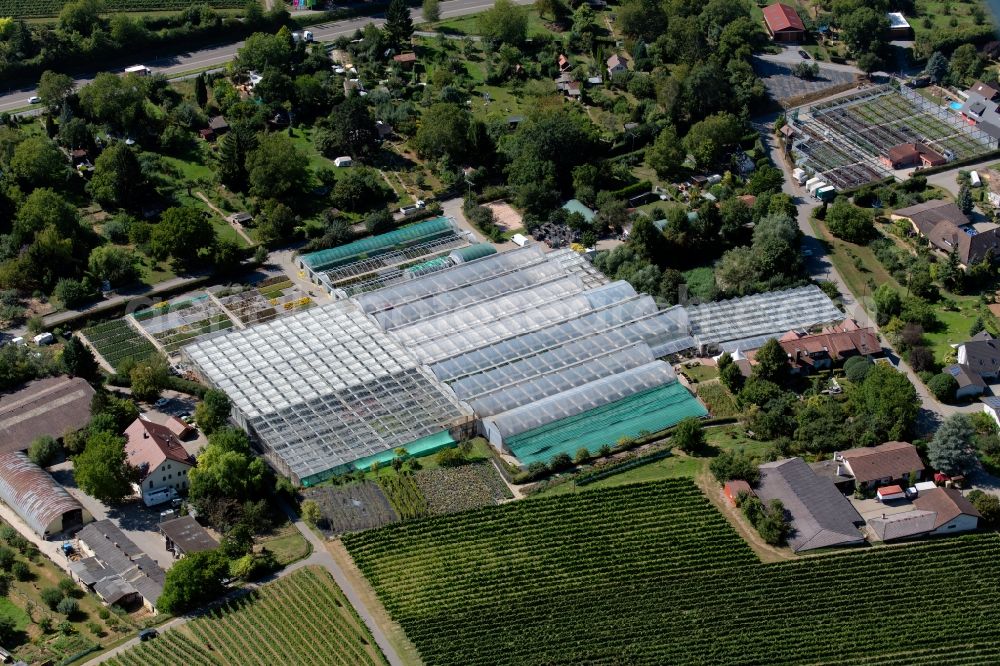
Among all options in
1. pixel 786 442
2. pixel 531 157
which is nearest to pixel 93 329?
pixel 531 157

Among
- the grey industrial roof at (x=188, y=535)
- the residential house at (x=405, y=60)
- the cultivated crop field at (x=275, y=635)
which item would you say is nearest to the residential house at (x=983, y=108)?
the residential house at (x=405, y=60)

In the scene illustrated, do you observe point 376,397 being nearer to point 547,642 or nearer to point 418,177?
point 547,642

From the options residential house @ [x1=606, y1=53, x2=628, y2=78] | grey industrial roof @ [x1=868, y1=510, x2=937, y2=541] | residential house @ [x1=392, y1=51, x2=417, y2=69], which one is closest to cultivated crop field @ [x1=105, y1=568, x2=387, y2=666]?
grey industrial roof @ [x1=868, y1=510, x2=937, y2=541]

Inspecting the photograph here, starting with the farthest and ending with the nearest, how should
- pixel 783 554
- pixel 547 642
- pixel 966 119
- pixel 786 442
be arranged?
pixel 966 119, pixel 786 442, pixel 783 554, pixel 547 642

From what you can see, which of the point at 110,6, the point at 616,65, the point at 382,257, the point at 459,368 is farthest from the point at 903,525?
the point at 110,6

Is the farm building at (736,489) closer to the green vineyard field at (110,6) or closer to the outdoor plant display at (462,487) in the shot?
the outdoor plant display at (462,487)

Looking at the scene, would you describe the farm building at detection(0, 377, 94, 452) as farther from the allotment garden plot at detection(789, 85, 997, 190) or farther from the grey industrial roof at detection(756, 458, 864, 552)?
the allotment garden plot at detection(789, 85, 997, 190)

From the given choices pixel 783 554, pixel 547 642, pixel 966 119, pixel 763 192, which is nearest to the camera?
pixel 547 642
